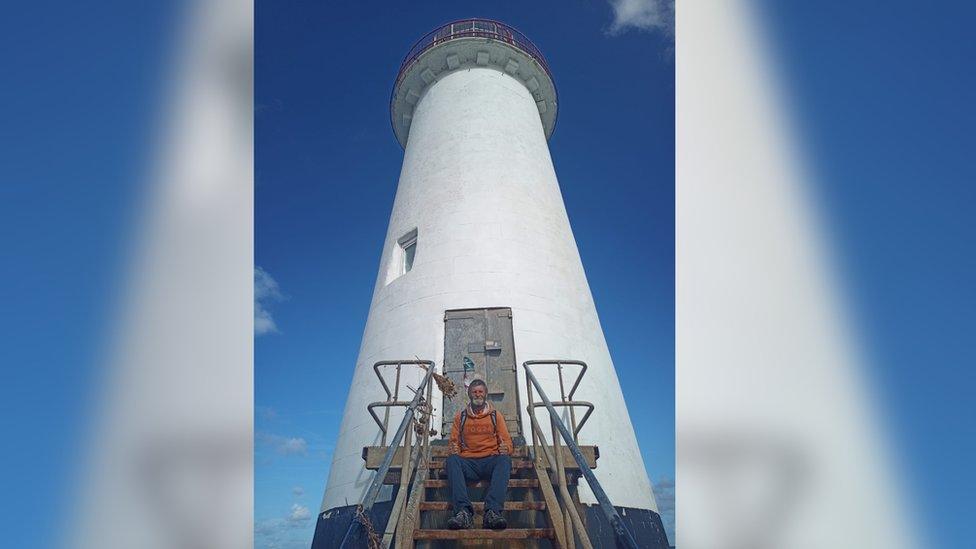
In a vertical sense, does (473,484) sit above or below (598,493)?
below

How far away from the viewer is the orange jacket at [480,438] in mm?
4832

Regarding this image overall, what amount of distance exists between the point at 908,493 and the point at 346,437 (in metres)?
6.68

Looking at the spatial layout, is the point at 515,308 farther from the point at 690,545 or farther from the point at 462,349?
the point at 690,545

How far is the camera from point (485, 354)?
691cm

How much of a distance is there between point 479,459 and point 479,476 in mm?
137

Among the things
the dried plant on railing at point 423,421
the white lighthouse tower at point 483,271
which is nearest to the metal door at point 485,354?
the white lighthouse tower at point 483,271

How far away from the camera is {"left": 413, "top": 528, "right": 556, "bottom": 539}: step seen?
3713 millimetres

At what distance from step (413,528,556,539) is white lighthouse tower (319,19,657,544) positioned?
7.44 ft

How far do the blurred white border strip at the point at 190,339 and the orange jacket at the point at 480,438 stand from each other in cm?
366

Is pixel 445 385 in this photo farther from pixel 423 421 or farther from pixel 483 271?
pixel 483 271

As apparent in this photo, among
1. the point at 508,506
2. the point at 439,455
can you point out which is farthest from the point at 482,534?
the point at 439,455

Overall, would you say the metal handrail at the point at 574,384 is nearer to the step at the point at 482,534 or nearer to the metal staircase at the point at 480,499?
the metal staircase at the point at 480,499

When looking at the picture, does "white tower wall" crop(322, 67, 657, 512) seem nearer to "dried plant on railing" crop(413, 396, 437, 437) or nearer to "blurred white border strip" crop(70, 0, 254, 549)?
"dried plant on railing" crop(413, 396, 437, 437)

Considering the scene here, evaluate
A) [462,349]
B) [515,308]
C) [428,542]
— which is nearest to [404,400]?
[462,349]
